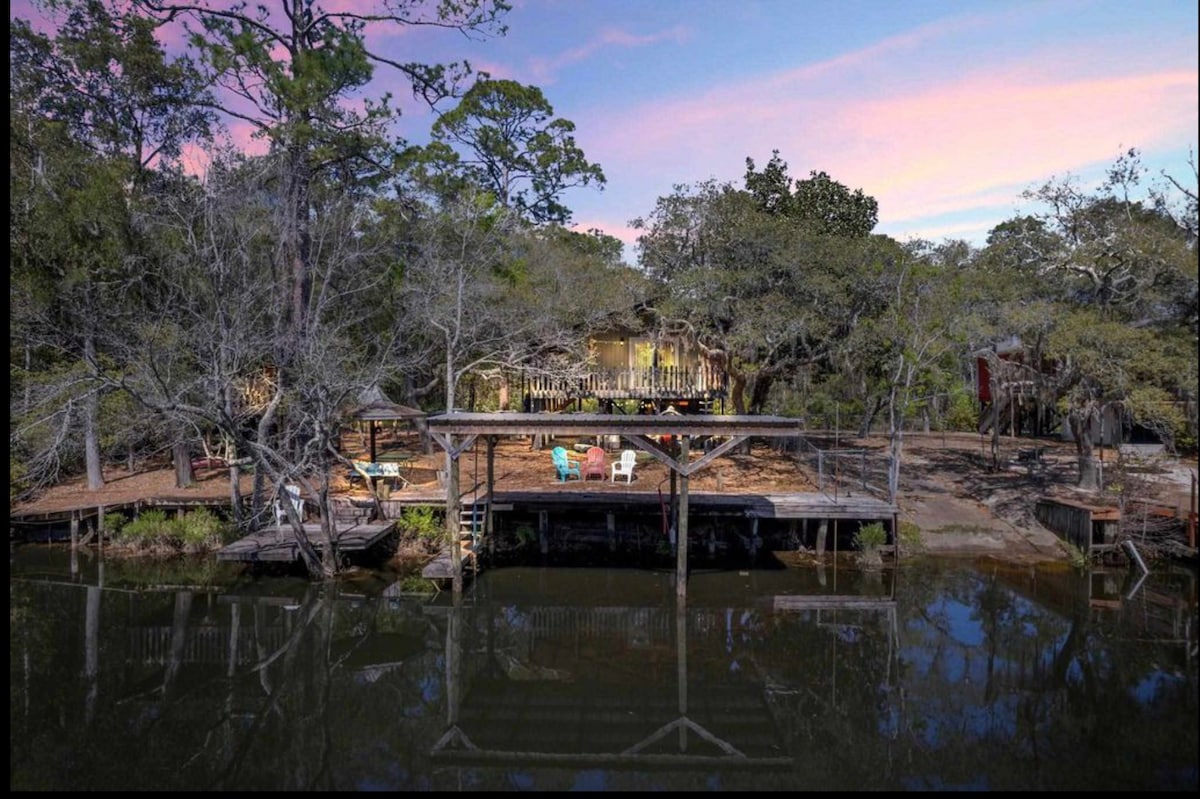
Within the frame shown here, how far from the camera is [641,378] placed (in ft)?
72.5

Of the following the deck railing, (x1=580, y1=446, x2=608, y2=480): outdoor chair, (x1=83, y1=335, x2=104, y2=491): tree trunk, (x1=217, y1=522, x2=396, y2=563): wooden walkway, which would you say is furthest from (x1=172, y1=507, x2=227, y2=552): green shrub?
the deck railing

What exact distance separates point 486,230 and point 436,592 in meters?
14.0

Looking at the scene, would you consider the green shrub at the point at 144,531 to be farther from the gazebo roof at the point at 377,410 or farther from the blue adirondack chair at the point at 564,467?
the blue adirondack chair at the point at 564,467

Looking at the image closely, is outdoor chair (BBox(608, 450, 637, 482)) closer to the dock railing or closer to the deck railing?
the deck railing

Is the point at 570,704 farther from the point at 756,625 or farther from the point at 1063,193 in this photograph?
the point at 1063,193

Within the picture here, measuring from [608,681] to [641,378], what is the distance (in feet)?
40.3

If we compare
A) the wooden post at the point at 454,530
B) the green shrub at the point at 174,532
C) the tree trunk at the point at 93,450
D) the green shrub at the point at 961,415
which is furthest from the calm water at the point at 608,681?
the green shrub at the point at 961,415

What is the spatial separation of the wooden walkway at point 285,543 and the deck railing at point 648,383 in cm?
769

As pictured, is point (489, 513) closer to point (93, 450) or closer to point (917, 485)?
point (917, 485)

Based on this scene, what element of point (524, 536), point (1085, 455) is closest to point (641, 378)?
point (524, 536)

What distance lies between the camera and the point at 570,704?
1003cm

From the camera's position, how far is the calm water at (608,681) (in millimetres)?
8289

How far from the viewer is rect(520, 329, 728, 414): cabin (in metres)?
22.0

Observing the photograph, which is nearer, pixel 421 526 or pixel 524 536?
pixel 421 526
